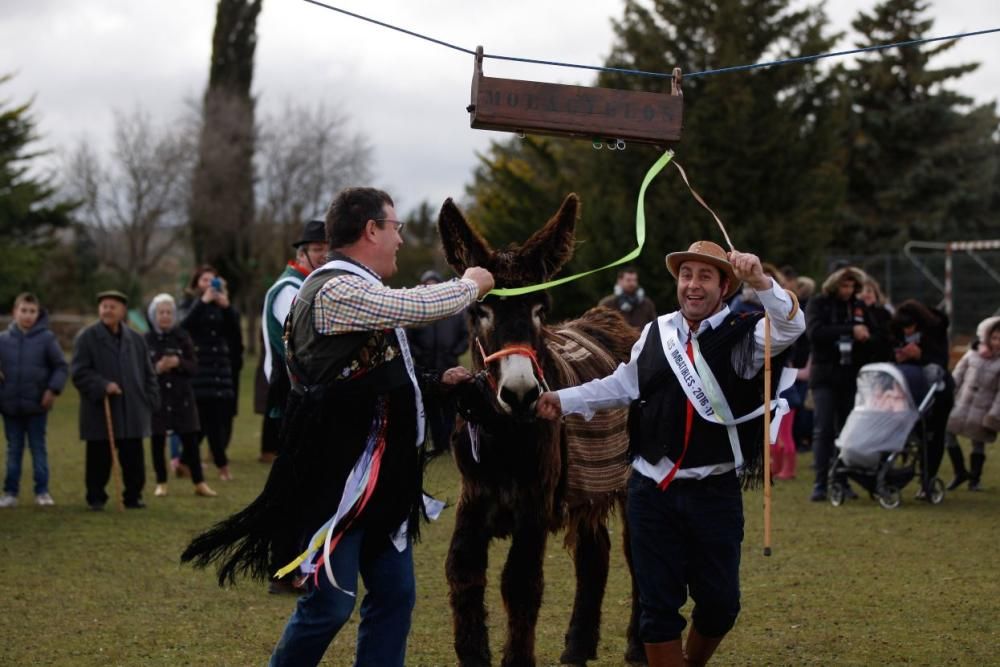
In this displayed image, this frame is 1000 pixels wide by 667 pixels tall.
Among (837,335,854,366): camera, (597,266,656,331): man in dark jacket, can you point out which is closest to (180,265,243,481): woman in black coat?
(597,266,656,331): man in dark jacket

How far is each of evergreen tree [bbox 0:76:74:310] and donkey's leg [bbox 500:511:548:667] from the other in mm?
34252

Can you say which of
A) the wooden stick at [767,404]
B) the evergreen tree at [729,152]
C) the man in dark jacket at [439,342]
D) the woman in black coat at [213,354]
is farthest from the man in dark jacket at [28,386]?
the evergreen tree at [729,152]

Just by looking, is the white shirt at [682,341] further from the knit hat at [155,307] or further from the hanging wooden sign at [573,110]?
the knit hat at [155,307]

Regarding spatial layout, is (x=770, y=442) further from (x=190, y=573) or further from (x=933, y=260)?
(x=933, y=260)

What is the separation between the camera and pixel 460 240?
234 inches

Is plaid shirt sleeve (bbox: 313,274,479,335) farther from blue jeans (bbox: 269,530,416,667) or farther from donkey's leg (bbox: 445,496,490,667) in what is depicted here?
donkey's leg (bbox: 445,496,490,667)

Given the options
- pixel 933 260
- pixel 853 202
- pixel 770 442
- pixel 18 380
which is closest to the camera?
pixel 770 442

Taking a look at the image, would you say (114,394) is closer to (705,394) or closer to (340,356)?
(340,356)

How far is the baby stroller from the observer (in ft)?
39.7

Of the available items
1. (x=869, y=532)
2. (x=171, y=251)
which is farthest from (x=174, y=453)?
(x=171, y=251)

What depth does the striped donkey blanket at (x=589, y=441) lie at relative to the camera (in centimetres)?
641

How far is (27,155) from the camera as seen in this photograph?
40.8m

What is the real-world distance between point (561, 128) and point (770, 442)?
1.58 metres

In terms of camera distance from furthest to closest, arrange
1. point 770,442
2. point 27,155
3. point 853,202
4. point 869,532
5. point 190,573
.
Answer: point 853,202, point 27,155, point 869,532, point 190,573, point 770,442
